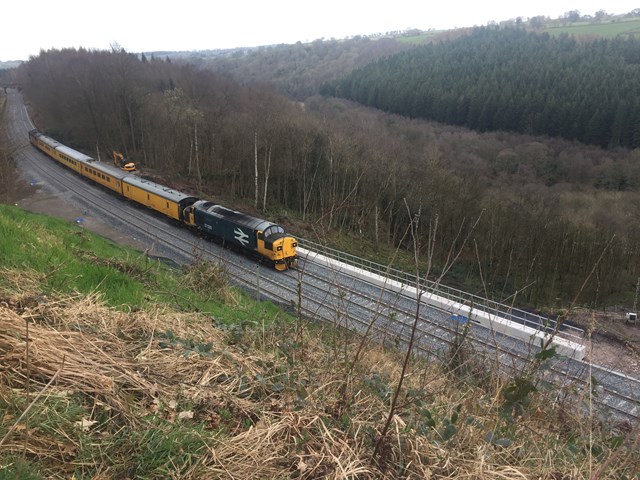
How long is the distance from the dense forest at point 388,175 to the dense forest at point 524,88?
4.66 m

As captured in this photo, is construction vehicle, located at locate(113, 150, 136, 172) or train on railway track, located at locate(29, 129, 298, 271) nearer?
train on railway track, located at locate(29, 129, 298, 271)

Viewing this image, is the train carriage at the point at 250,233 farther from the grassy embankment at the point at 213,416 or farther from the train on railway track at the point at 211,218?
the grassy embankment at the point at 213,416

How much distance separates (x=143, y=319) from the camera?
3.73 m

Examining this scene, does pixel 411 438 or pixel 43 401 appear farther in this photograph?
pixel 411 438

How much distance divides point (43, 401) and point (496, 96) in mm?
70539

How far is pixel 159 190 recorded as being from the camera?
76.1 feet

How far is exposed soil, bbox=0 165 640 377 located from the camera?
13.5 m

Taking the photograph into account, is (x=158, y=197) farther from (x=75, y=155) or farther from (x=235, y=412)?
(x=235, y=412)

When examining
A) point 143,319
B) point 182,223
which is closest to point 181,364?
point 143,319

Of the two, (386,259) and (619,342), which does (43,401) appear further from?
(386,259)

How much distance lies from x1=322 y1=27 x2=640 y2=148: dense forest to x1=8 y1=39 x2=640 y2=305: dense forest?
15.3 ft

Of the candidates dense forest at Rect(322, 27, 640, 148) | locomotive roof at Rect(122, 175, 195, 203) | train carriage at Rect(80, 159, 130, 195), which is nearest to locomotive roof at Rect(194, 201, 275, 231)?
locomotive roof at Rect(122, 175, 195, 203)

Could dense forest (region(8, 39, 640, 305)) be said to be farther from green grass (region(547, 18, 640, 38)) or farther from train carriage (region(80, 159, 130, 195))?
green grass (region(547, 18, 640, 38))

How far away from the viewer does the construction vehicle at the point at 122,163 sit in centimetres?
3472
